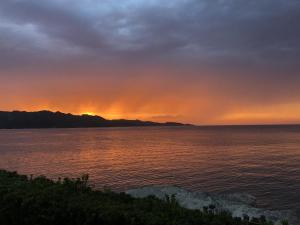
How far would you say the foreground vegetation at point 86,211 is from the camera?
41.7 feet

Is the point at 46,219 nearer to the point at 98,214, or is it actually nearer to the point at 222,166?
the point at 98,214

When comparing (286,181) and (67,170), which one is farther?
(67,170)

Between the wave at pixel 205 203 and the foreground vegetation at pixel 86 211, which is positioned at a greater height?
the foreground vegetation at pixel 86 211

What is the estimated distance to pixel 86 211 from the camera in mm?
13055

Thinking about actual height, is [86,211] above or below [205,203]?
above

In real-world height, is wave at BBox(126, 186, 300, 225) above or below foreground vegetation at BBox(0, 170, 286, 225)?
below

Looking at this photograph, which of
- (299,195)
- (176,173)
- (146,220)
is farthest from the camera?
(176,173)

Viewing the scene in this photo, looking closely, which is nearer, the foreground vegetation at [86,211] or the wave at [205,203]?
the foreground vegetation at [86,211]

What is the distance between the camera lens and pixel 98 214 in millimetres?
12820

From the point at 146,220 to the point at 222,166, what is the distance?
64753mm

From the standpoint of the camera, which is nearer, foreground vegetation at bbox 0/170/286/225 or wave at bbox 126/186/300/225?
foreground vegetation at bbox 0/170/286/225

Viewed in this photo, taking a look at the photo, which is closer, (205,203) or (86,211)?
(86,211)

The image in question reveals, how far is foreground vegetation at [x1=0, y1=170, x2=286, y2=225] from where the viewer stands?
12703 mm

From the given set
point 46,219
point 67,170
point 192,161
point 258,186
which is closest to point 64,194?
point 46,219
